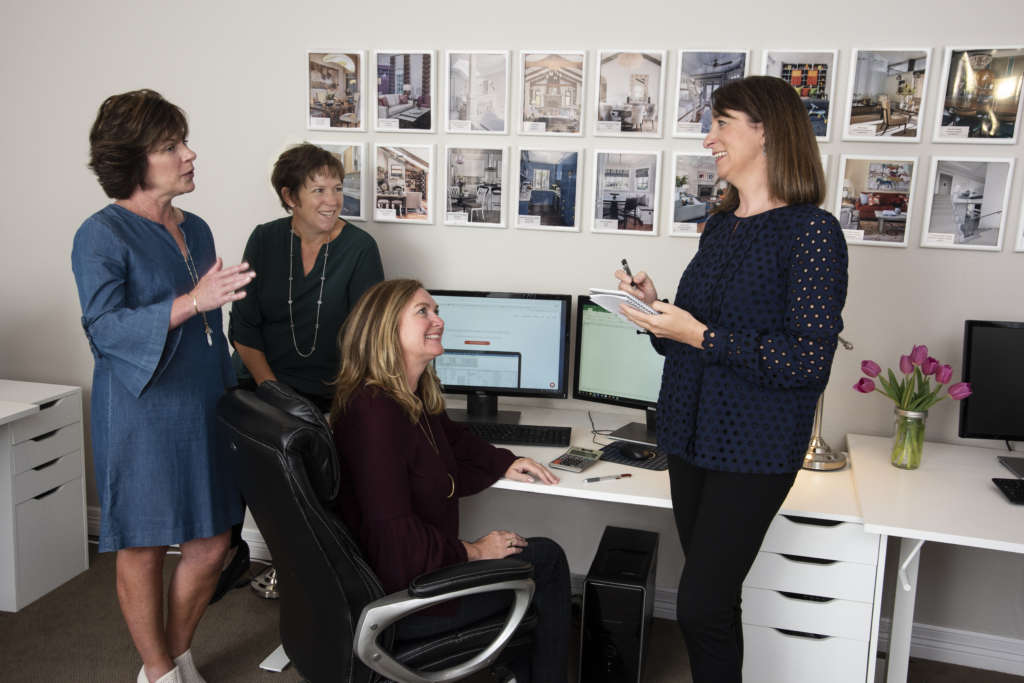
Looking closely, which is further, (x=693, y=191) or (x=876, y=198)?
(x=693, y=191)

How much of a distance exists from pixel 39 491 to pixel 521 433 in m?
1.80

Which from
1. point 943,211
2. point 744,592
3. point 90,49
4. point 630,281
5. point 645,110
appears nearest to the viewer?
point 630,281

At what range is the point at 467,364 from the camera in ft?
9.03

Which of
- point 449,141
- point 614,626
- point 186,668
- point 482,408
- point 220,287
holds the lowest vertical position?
point 186,668

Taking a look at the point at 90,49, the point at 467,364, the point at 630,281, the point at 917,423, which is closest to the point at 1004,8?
the point at 917,423

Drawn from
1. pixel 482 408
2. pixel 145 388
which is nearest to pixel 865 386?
pixel 482 408

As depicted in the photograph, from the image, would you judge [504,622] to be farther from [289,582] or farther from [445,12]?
[445,12]

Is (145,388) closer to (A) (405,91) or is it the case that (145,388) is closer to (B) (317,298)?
(B) (317,298)

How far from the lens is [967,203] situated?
2.50m

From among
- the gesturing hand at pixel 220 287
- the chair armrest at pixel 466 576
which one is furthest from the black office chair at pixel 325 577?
the gesturing hand at pixel 220 287

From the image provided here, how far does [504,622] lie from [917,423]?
1.33m

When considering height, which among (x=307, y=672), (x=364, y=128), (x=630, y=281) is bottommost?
(x=307, y=672)

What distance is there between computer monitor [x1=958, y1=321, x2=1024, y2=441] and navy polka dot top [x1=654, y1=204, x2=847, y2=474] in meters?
0.93

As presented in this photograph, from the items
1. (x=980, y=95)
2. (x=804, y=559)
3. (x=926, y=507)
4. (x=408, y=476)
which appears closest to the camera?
(x=408, y=476)
